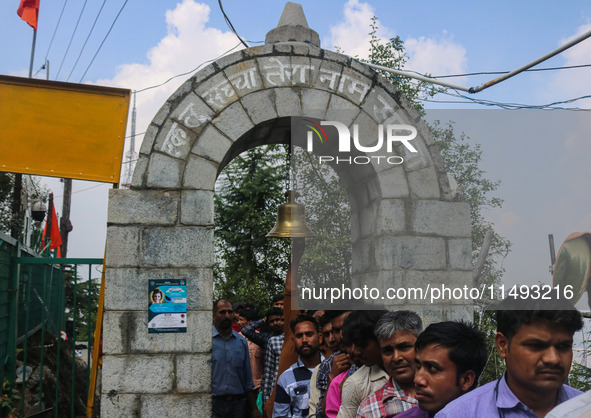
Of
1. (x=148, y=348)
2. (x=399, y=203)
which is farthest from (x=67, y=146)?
(x=399, y=203)

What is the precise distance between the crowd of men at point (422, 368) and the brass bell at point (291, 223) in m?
1.02

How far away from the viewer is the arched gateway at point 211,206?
529cm

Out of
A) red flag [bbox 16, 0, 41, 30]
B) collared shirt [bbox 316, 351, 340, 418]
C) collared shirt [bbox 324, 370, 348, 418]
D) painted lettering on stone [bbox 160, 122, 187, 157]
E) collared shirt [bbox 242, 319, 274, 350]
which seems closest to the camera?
collared shirt [bbox 324, 370, 348, 418]

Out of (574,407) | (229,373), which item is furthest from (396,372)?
(229,373)

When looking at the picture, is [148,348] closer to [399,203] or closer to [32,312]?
[399,203]

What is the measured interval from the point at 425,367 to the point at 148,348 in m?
3.29

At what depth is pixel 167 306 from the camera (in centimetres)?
534

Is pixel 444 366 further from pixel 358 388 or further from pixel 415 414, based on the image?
pixel 358 388

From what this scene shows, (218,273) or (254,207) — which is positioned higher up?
(254,207)

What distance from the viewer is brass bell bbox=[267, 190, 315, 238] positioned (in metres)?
5.96

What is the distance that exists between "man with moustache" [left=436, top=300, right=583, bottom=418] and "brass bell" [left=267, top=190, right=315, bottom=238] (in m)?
3.76

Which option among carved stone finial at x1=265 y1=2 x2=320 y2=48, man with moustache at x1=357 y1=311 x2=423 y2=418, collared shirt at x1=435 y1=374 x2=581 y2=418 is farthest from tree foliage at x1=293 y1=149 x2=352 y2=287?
collared shirt at x1=435 y1=374 x2=581 y2=418

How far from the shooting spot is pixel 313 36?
20.6ft

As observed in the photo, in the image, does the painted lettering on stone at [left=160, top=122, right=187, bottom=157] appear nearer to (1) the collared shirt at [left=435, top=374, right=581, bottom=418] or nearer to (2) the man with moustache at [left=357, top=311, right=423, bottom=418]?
(2) the man with moustache at [left=357, top=311, right=423, bottom=418]
